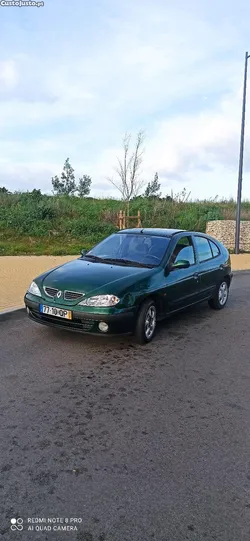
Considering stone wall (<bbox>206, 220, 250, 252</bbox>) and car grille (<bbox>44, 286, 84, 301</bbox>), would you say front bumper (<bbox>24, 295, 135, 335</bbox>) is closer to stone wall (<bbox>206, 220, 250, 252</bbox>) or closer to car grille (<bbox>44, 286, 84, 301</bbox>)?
car grille (<bbox>44, 286, 84, 301</bbox>)

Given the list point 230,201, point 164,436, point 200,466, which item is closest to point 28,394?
point 164,436

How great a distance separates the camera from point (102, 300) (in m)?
4.68

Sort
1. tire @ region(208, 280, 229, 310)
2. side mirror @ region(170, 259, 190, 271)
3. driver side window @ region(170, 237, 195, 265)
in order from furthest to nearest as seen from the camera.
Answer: tire @ region(208, 280, 229, 310) < driver side window @ region(170, 237, 195, 265) < side mirror @ region(170, 259, 190, 271)

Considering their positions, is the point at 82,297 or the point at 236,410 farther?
the point at 82,297

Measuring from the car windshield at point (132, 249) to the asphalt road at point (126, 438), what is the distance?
1228 millimetres

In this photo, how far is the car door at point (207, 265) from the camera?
668 cm

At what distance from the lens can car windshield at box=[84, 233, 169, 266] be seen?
577cm

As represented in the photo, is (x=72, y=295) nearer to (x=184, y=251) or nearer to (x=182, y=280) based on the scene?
(x=182, y=280)

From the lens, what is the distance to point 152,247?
19.7 feet

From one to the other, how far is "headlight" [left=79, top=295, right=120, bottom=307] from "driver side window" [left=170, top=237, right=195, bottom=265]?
142 cm

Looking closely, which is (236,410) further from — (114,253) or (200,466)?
(114,253)

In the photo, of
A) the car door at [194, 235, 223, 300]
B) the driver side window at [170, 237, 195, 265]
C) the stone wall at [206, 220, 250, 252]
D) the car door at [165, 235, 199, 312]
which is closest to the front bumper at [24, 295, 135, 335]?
the car door at [165, 235, 199, 312]

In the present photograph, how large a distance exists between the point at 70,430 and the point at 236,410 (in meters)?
1.47

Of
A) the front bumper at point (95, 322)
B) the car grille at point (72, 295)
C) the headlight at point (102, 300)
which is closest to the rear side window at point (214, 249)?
the front bumper at point (95, 322)
